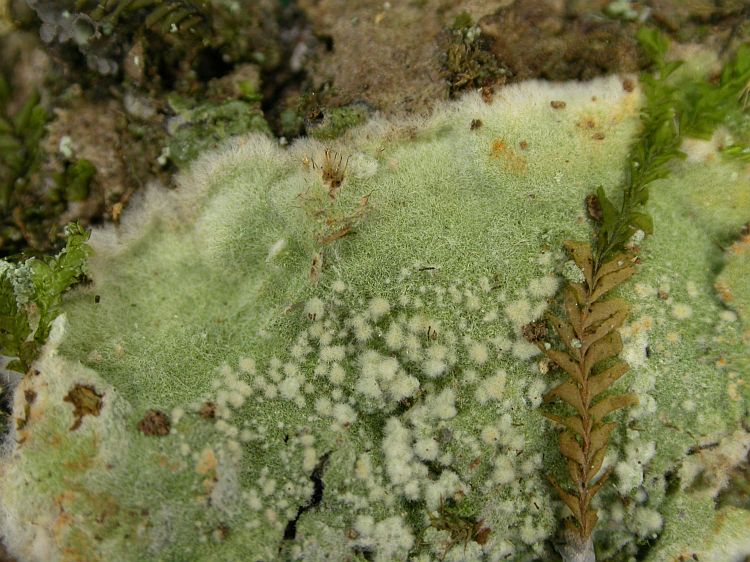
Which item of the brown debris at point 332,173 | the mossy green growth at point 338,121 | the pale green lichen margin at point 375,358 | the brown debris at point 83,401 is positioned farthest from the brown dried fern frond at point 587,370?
the brown debris at point 83,401

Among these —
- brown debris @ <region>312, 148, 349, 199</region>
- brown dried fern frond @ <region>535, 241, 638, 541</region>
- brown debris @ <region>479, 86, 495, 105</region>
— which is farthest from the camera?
brown debris @ <region>479, 86, 495, 105</region>

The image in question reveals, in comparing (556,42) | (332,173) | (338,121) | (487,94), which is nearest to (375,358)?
(332,173)

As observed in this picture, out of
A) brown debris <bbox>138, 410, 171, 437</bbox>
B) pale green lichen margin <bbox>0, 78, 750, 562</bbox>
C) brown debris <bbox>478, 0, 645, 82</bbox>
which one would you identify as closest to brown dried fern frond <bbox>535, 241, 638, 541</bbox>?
pale green lichen margin <bbox>0, 78, 750, 562</bbox>

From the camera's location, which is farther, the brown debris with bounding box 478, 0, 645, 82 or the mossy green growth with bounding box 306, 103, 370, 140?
the brown debris with bounding box 478, 0, 645, 82

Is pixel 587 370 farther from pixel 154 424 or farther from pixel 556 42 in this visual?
pixel 154 424

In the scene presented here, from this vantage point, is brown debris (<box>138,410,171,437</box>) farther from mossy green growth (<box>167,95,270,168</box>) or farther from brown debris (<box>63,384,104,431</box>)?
mossy green growth (<box>167,95,270,168</box>)

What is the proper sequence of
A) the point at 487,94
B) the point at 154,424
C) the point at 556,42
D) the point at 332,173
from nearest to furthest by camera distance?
the point at 154,424 → the point at 332,173 → the point at 487,94 → the point at 556,42

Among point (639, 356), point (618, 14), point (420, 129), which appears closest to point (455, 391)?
point (639, 356)

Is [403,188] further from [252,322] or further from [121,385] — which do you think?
[121,385]
